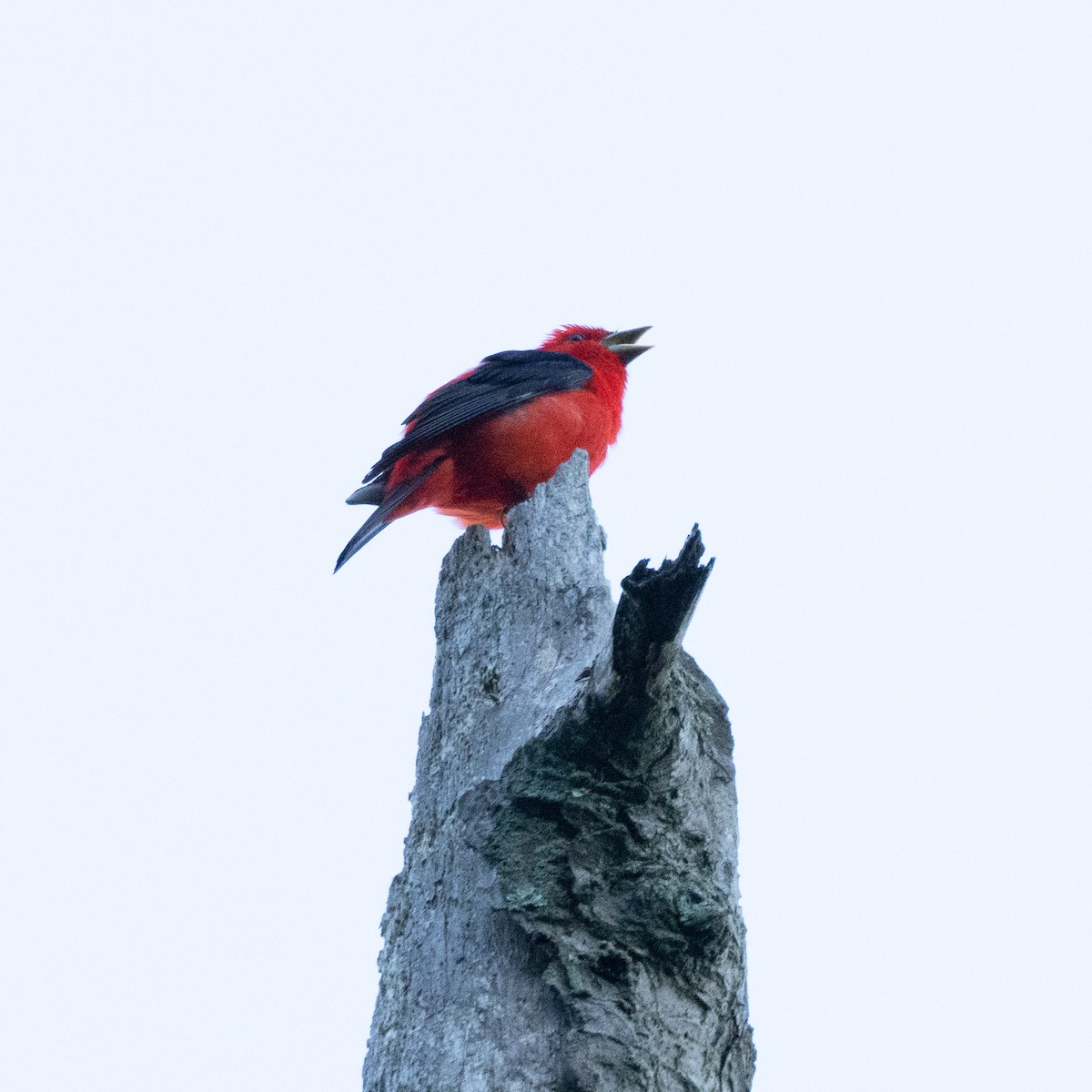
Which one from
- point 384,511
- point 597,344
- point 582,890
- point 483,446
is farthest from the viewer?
point 597,344

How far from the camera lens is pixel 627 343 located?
20.9 feet

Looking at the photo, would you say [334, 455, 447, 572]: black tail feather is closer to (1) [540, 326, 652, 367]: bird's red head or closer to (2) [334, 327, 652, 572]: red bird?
(2) [334, 327, 652, 572]: red bird

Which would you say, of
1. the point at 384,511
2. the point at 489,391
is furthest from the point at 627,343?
the point at 384,511

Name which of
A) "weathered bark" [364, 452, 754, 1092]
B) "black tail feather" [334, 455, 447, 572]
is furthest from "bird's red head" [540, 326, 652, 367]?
"weathered bark" [364, 452, 754, 1092]

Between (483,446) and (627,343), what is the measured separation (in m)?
1.60

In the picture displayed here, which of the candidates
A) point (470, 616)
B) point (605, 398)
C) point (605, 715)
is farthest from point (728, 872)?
point (605, 398)

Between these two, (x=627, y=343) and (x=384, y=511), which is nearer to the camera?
(x=384, y=511)

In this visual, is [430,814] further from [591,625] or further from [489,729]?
[591,625]

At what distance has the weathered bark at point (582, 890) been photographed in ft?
7.87

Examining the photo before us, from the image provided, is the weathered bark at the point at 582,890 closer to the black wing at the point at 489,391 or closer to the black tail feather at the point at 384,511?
the black tail feather at the point at 384,511

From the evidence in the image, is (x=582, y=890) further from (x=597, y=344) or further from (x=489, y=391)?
(x=597, y=344)

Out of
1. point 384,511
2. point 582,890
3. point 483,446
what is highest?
point 483,446

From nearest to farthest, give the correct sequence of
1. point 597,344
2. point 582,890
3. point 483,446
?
1. point 582,890
2. point 483,446
3. point 597,344

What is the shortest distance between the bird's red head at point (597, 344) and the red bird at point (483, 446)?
0.65 meters
